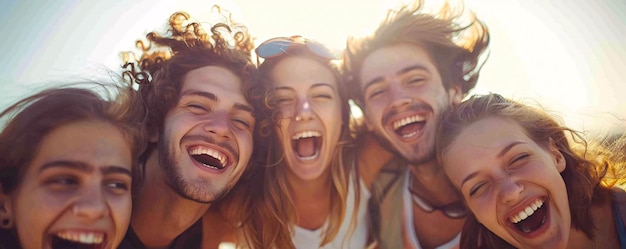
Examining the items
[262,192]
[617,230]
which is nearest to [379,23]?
[262,192]

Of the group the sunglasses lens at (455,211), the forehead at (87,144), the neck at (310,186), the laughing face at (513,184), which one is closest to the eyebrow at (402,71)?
the laughing face at (513,184)

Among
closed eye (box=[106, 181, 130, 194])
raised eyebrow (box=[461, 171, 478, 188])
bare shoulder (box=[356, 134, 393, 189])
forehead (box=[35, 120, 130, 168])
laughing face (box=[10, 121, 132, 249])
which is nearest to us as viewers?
laughing face (box=[10, 121, 132, 249])

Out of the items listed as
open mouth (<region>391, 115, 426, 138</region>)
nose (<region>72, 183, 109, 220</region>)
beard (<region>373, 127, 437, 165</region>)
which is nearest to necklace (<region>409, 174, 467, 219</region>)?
beard (<region>373, 127, 437, 165</region>)

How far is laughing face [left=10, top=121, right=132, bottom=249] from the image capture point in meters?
2.50

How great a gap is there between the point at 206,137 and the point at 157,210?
25.9 inches

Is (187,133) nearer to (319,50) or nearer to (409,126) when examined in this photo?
(319,50)

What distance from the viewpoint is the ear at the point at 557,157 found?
10.3 feet

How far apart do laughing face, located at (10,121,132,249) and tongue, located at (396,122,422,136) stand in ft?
6.60

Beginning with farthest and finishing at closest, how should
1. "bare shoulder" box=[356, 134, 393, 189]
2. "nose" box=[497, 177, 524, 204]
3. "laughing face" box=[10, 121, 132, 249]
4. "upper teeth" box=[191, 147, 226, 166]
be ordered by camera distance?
1. "bare shoulder" box=[356, 134, 393, 189]
2. "upper teeth" box=[191, 147, 226, 166]
3. "nose" box=[497, 177, 524, 204]
4. "laughing face" box=[10, 121, 132, 249]

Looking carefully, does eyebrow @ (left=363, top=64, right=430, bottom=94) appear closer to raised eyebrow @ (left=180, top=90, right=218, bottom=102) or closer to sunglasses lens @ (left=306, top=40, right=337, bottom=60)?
sunglasses lens @ (left=306, top=40, right=337, bottom=60)

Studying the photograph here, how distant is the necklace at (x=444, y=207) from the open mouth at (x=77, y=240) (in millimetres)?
2292

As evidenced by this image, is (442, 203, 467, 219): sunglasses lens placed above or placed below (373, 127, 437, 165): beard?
below

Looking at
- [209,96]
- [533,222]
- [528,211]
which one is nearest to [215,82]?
[209,96]

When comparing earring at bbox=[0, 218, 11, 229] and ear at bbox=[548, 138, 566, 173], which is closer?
earring at bbox=[0, 218, 11, 229]
